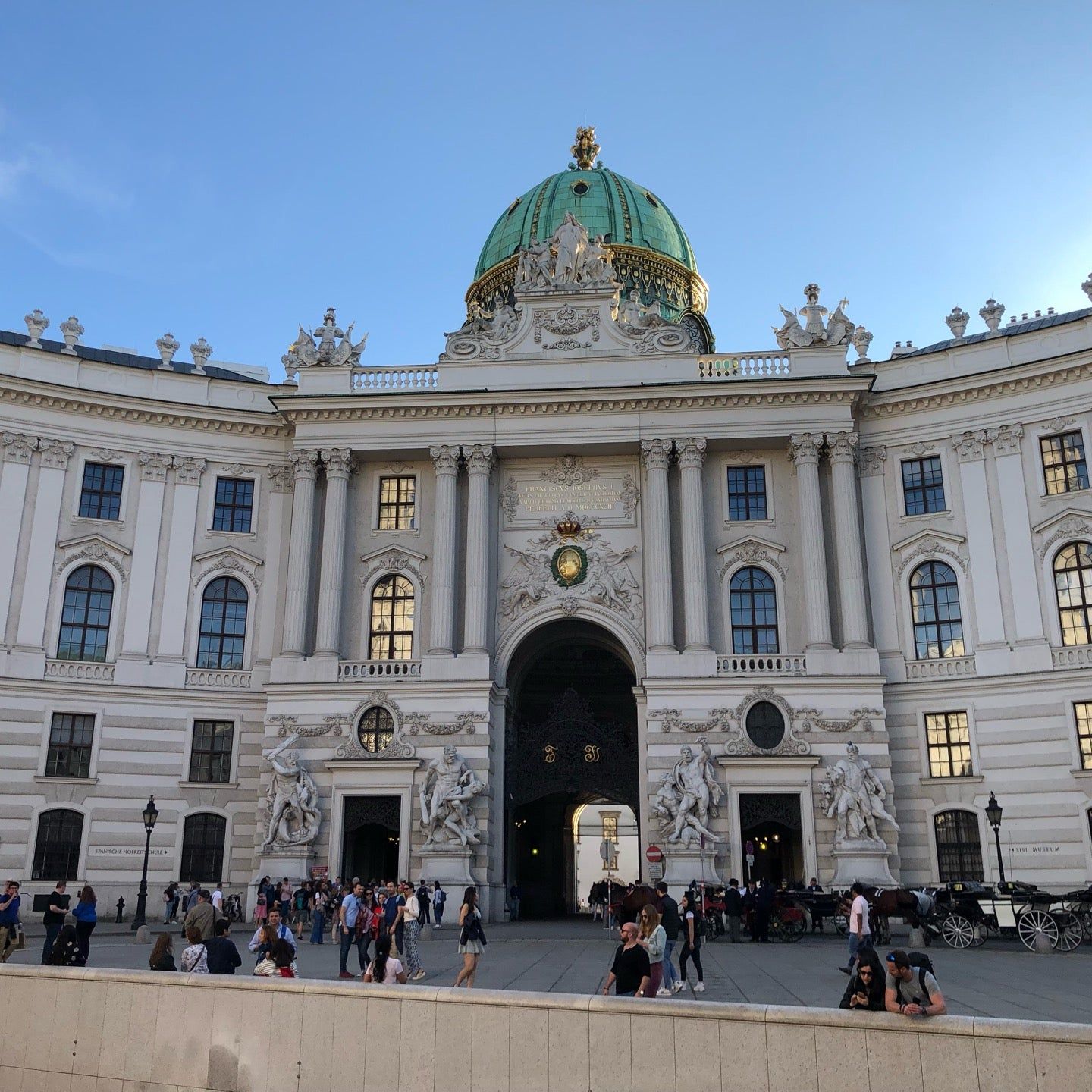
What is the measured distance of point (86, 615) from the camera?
4131 cm

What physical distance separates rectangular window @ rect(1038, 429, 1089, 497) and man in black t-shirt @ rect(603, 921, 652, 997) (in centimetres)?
3173

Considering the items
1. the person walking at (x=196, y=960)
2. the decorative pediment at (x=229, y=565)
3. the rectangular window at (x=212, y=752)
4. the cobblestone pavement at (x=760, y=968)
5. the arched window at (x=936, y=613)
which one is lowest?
the cobblestone pavement at (x=760, y=968)

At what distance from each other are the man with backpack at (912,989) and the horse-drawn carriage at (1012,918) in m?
18.2

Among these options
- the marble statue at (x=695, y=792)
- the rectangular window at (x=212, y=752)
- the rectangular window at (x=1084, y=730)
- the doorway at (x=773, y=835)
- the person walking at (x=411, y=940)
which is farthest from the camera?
the rectangular window at (x=212, y=752)

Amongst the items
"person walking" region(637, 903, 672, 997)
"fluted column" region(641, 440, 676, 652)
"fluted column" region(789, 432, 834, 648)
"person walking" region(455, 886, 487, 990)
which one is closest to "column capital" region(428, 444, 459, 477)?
"fluted column" region(641, 440, 676, 652)

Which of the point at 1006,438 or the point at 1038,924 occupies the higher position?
the point at 1006,438

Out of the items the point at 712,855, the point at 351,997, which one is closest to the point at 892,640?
the point at 712,855

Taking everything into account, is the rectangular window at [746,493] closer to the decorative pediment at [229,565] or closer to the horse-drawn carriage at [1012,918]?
the horse-drawn carriage at [1012,918]

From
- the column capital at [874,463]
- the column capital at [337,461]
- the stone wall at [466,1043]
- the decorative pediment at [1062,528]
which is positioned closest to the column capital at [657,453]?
the column capital at [874,463]

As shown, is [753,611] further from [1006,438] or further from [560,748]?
[1006,438]

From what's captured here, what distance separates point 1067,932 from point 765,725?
42.9ft

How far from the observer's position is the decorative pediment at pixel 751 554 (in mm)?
41219

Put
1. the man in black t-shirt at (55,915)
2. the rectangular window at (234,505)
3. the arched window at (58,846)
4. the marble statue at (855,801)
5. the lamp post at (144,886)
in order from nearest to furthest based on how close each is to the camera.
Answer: the man in black t-shirt at (55,915)
the lamp post at (144,886)
the marble statue at (855,801)
the arched window at (58,846)
the rectangular window at (234,505)

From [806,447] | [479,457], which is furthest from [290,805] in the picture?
[806,447]
